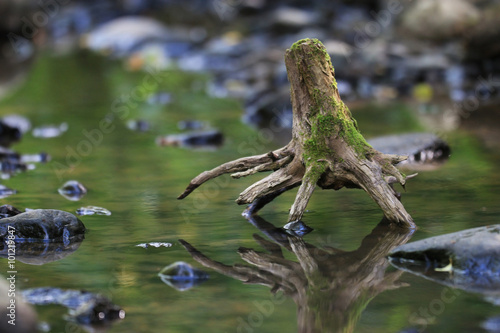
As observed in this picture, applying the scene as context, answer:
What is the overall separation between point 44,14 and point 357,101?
→ 1380cm

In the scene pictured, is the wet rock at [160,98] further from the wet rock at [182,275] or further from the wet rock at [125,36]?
the wet rock at [182,275]

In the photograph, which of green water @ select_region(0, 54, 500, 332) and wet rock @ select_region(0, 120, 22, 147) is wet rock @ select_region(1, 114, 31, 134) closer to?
wet rock @ select_region(0, 120, 22, 147)

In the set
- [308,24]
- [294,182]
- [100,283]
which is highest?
[308,24]

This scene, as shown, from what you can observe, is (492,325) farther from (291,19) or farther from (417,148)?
(291,19)

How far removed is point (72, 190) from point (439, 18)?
34.2 feet

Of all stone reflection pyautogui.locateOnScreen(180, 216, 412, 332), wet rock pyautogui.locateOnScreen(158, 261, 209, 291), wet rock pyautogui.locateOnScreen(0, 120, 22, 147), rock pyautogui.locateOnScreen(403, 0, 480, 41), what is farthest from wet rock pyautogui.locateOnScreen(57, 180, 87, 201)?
rock pyautogui.locateOnScreen(403, 0, 480, 41)

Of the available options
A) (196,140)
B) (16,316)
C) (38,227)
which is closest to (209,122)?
(196,140)

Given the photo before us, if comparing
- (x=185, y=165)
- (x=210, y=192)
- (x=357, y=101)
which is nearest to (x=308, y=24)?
(x=357, y=101)

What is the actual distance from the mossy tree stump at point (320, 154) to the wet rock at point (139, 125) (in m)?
5.28

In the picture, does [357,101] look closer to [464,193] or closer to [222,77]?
[222,77]

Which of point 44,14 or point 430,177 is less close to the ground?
point 44,14

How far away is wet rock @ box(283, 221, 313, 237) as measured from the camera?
17.2 feet

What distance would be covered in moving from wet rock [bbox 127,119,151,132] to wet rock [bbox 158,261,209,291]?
6.15 meters

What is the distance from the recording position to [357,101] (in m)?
12.6
